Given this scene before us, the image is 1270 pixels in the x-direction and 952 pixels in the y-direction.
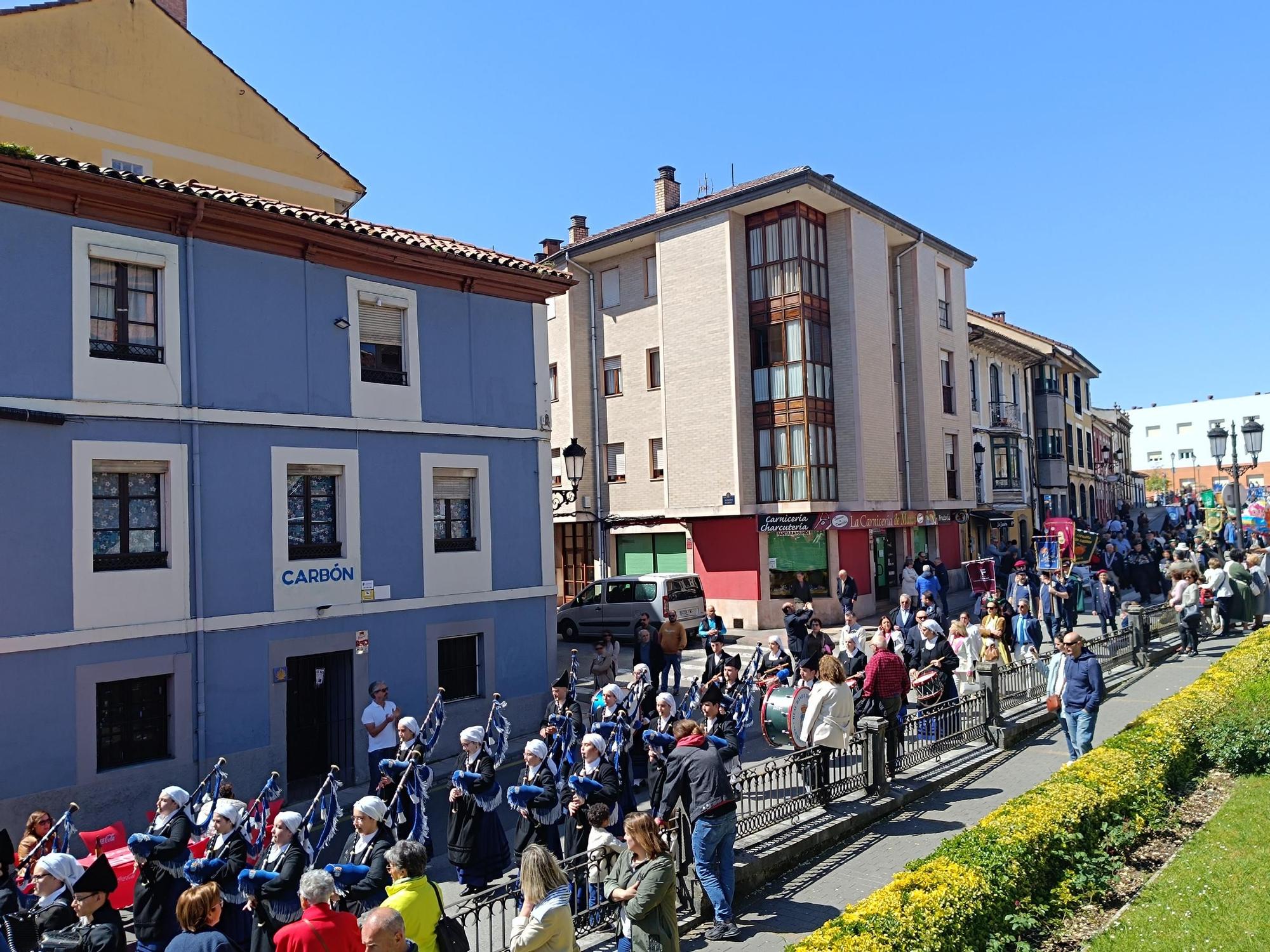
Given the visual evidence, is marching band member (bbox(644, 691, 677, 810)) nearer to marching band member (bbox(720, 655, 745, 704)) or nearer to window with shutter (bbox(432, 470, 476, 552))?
marching band member (bbox(720, 655, 745, 704))

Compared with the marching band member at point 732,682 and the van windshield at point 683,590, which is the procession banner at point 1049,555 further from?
the marching band member at point 732,682

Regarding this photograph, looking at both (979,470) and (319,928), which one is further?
(979,470)

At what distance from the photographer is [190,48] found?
61.9 ft

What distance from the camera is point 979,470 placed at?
129 ft

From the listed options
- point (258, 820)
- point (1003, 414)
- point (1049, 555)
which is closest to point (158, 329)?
point (258, 820)

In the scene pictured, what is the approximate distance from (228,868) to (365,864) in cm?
96

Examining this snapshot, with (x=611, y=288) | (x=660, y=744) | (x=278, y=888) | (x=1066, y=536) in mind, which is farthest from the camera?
(x=611, y=288)

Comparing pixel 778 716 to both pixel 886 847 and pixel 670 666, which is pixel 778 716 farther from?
pixel 670 666

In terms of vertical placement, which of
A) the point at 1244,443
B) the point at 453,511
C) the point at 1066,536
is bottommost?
the point at 1066,536

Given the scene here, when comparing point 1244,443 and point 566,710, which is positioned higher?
point 1244,443

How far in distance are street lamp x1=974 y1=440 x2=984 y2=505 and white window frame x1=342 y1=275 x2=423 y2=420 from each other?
29180mm

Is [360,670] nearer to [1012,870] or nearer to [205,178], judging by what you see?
[1012,870]

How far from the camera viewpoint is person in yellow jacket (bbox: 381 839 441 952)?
576cm

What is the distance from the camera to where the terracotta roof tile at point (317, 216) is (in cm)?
1170
